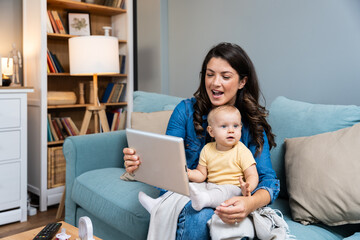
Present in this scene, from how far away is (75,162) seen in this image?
2.05 meters

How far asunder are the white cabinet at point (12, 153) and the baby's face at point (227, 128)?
1.66 metres

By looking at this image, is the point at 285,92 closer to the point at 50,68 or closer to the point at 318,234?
the point at 318,234

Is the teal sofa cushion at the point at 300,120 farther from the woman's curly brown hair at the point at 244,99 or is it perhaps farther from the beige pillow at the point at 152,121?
the beige pillow at the point at 152,121

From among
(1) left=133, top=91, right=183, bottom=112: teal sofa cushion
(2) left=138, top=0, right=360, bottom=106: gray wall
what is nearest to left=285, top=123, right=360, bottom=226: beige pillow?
(2) left=138, top=0, right=360, bottom=106: gray wall

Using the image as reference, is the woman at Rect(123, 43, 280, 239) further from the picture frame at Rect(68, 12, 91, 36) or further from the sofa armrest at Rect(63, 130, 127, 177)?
the picture frame at Rect(68, 12, 91, 36)

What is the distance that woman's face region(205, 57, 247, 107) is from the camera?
4.94ft

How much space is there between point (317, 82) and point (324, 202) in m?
1.09

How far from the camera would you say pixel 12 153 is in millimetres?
2455

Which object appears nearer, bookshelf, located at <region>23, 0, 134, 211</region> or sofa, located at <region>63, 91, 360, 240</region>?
sofa, located at <region>63, 91, 360, 240</region>

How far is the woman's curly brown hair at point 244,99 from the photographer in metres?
1.51

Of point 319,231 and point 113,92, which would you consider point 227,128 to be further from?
point 113,92

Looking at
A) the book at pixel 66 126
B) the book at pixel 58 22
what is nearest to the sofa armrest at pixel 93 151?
the book at pixel 66 126

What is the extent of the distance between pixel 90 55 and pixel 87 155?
3.11ft

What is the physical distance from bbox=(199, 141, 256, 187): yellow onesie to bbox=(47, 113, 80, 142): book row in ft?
6.16
